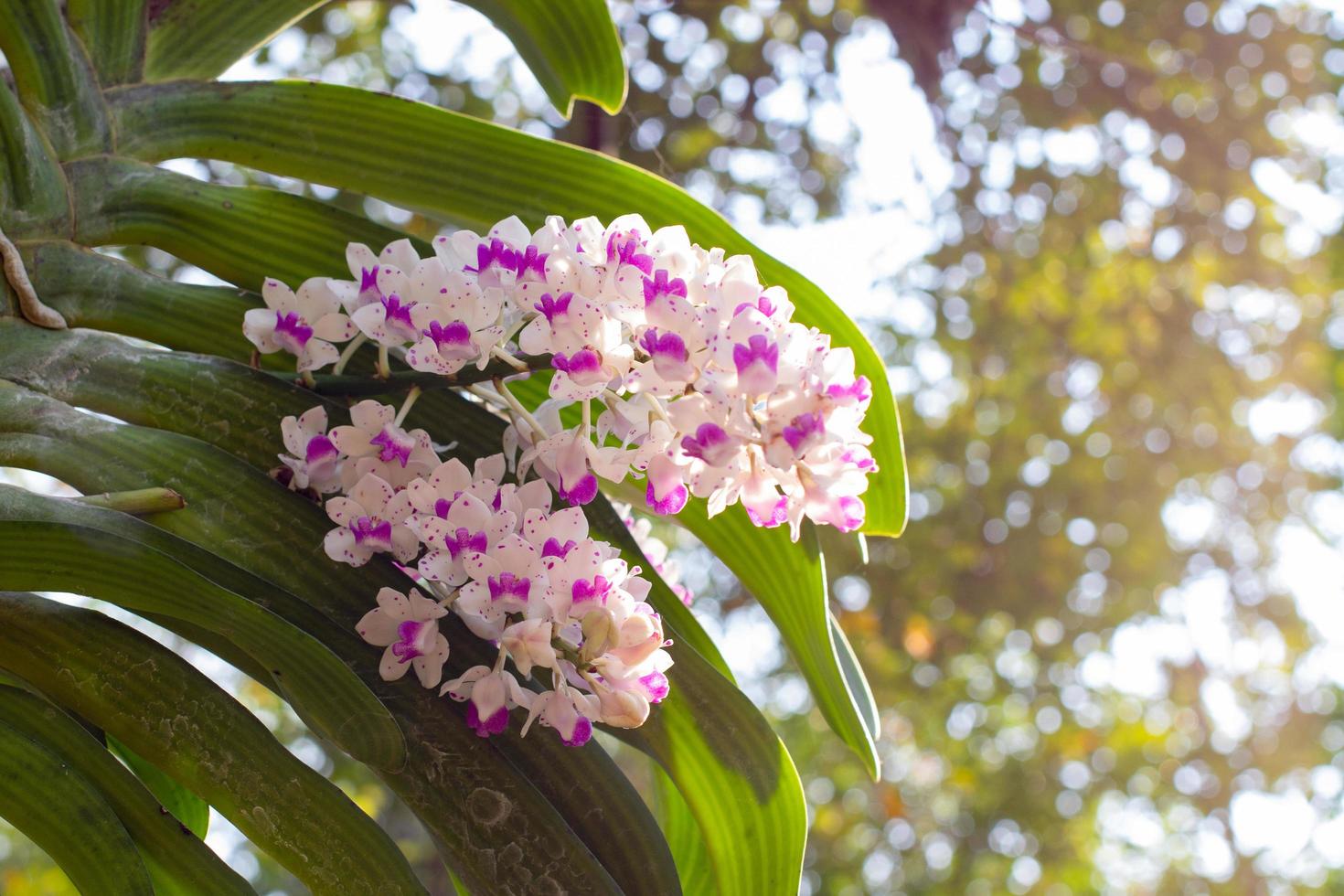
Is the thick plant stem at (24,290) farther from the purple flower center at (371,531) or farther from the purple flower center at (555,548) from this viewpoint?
the purple flower center at (555,548)

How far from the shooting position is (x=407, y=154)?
2.62 ft

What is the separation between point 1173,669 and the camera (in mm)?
4227

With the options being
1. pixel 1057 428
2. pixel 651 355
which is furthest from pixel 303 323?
pixel 1057 428

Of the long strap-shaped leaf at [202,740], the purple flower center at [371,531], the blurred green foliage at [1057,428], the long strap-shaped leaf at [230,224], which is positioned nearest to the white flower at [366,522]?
the purple flower center at [371,531]

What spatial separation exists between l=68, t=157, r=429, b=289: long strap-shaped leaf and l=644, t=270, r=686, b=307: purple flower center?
24cm

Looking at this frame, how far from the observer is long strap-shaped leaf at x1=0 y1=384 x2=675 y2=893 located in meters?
0.64

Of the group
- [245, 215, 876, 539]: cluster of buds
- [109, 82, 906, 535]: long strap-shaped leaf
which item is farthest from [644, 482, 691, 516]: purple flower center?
[109, 82, 906, 535]: long strap-shaped leaf

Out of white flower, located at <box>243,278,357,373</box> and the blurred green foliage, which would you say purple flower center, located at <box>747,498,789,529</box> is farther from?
the blurred green foliage

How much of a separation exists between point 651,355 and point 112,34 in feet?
1.61

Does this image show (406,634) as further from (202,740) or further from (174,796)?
(174,796)

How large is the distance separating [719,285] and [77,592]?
370 millimetres

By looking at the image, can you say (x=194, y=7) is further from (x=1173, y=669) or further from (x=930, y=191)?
(x=1173, y=669)

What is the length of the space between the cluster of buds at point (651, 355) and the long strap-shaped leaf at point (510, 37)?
259 millimetres

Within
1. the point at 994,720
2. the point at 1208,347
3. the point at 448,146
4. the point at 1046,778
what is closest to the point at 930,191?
the point at 1208,347
